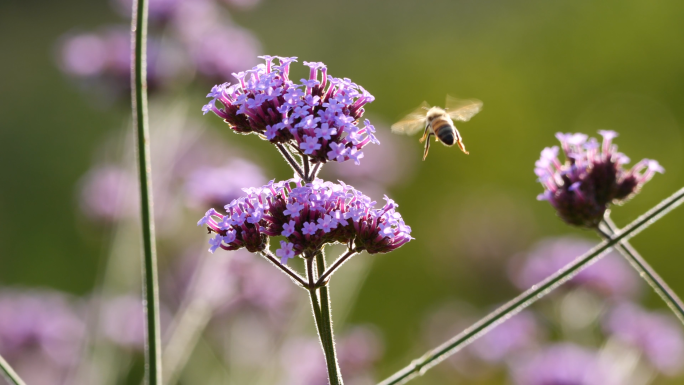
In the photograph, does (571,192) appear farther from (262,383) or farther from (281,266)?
(262,383)

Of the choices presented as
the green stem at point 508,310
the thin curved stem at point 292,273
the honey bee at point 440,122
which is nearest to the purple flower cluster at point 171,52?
the honey bee at point 440,122

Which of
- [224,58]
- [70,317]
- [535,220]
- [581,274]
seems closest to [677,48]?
[535,220]

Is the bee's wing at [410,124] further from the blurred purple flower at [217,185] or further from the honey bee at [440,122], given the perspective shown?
the blurred purple flower at [217,185]

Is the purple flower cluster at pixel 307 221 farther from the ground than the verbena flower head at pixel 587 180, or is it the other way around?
the purple flower cluster at pixel 307 221

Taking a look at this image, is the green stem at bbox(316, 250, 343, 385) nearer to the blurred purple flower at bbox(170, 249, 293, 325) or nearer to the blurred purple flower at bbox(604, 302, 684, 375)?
the blurred purple flower at bbox(170, 249, 293, 325)

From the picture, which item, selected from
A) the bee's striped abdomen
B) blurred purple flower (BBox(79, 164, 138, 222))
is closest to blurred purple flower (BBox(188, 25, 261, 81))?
blurred purple flower (BBox(79, 164, 138, 222))

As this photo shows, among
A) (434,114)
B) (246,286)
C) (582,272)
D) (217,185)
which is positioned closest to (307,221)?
(434,114)
